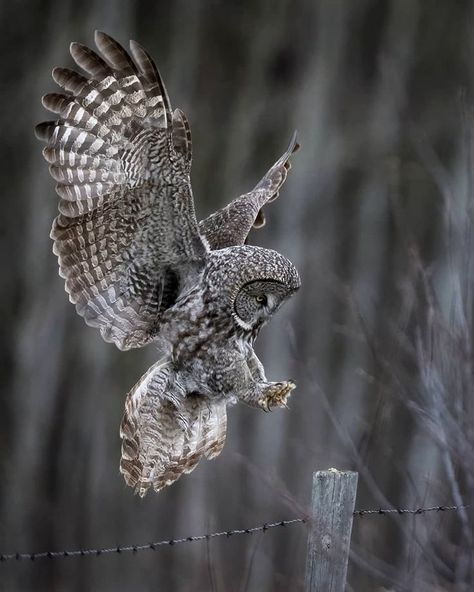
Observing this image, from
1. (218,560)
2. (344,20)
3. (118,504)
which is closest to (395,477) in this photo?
(218,560)

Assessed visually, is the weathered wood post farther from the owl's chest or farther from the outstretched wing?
the outstretched wing

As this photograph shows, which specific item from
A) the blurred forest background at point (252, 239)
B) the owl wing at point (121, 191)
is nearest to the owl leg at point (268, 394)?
the owl wing at point (121, 191)

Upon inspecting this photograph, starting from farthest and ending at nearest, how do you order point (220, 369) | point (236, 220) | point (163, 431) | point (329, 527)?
point (236, 220) → point (163, 431) → point (220, 369) → point (329, 527)

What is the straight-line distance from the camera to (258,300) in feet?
13.6

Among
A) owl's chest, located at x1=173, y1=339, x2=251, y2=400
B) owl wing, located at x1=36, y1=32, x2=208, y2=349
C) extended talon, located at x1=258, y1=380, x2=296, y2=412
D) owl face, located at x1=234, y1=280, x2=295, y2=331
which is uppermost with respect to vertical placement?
owl wing, located at x1=36, y1=32, x2=208, y2=349

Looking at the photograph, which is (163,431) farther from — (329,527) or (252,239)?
(252,239)

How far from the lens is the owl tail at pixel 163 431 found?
4422 millimetres

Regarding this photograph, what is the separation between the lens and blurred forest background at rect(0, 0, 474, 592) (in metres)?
8.08

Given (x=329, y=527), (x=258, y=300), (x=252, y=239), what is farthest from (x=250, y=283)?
(x=252, y=239)

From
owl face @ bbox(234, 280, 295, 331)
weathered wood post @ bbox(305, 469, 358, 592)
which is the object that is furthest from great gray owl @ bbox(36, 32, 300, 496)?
weathered wood post @ bbox(305, 469, 358, 592)

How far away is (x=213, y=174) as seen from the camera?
8.44 m

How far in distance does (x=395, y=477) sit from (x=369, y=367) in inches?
29.0

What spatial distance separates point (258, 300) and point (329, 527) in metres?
1.14

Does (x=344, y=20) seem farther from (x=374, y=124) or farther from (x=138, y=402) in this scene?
(x=138, y=402)
